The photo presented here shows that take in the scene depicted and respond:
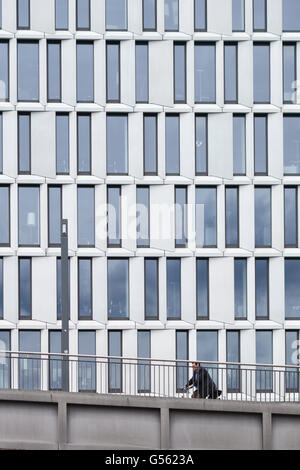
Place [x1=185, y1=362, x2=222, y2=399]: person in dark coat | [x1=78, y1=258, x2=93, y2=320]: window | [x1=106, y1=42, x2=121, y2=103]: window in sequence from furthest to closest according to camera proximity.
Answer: [x1=106, y1=42, x2=121, y2=103]: window < [x1=78, y1=258, x2=93, y2=320]: window < [x1=185, y1=362, x2=222, y2=399]: person in dark coat

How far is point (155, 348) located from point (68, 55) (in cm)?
1094

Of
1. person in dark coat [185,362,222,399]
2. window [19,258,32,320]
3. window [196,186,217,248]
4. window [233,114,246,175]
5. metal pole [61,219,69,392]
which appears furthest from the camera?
window [233,114,246,175]

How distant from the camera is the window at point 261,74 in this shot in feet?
124

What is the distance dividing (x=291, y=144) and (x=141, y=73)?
238 inches

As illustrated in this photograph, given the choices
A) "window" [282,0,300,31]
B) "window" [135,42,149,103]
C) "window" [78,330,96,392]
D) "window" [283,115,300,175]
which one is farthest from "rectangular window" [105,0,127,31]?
"window" [78,330,96,392]

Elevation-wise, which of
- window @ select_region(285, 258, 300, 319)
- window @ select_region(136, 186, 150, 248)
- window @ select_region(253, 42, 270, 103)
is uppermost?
window @ select_region(253, 42, 270, 103)

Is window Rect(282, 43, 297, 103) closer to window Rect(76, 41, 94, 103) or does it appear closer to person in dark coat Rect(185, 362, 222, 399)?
window Rect(76, 41, 94, 103)

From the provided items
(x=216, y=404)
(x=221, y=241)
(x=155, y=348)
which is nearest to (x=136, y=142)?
(x=221, y=241)

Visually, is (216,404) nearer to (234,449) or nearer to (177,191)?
(234,449)

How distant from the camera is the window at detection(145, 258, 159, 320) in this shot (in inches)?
1465

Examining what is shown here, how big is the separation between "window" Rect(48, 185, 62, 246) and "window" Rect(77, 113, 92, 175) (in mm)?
1121

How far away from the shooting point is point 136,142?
37.1 meters

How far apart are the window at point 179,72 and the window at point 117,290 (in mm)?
6287

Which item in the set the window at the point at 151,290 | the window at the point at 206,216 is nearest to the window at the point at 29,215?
the window at the point at 151,290
